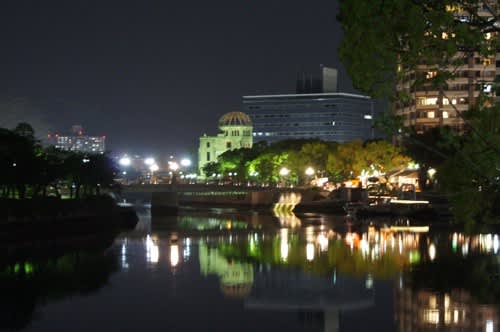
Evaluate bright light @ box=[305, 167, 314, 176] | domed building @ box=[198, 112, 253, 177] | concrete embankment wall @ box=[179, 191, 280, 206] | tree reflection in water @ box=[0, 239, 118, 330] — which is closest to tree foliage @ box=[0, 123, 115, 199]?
tree reflection in water @ box=[0, 239, 118, 330]

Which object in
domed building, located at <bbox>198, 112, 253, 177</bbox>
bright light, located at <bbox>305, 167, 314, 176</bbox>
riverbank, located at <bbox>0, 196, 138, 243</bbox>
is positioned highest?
domed building, located at <bbox>198, 112, 253, 177</bbox>

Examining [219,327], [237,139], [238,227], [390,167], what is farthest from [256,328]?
[237,139]

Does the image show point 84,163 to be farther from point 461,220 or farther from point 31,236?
point 461,220

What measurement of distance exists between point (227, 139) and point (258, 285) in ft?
500

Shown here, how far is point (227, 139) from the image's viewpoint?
186750mm

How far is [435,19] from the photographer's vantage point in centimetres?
865

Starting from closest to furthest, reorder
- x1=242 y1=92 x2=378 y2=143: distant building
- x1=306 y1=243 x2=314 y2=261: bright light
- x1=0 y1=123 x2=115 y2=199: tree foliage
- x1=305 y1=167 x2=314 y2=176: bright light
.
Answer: x1=306 y1=243 x2=314 y2=261: bright light → x1=0 y1=123 x2=115 y2=199: tree foliage → x1=305 y1=167 x2=314 y2=176: bright light → x1=242 y1=92 x2=378 y2=143: distant building

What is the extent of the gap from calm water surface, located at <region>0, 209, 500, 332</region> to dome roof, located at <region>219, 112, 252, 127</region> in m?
133

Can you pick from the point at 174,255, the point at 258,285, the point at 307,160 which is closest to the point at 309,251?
the point at 174,255

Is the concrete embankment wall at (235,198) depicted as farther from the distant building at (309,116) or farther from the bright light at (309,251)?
the distant building at (309,116)

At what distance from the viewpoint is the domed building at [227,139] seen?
185375 millimetres

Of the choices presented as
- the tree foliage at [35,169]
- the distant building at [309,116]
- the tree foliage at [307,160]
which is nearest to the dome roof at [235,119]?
the distant building at [309,116]

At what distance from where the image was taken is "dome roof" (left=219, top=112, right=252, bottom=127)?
18788 centimetres

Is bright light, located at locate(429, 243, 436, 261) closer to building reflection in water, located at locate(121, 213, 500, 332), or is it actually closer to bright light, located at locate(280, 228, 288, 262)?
building reflection in water, located at locate(121, 213, 500, 332)
